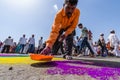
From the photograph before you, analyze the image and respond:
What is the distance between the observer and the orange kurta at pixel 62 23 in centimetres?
635

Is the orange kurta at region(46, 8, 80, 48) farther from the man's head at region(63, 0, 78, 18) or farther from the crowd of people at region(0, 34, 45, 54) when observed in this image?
the crowd of people at region(0, 34, 45, 54)

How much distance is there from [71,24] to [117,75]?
2860 mm

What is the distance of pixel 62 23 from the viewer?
6785 mm

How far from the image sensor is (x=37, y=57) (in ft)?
18.7

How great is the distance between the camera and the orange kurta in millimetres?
6348

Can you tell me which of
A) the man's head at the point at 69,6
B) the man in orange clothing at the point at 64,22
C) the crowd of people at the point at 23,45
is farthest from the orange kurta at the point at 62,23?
the crowd of people at the point at 23,45

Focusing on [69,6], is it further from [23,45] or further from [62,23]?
[23,45]

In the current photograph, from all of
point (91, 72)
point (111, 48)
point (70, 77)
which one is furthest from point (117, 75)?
point (111, 48)

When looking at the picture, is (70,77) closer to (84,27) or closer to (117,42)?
(84,27)

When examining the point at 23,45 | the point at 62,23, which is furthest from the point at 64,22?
the point at 23,45

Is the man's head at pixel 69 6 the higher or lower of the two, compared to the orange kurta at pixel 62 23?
higher

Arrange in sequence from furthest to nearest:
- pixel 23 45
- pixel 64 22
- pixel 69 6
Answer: pixel 23 45
pixel 64 22
pixel 69 6

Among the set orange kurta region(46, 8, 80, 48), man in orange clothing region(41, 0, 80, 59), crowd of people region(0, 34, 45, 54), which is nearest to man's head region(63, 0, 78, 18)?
man in orange clothing region(41, 0, 80, 59)

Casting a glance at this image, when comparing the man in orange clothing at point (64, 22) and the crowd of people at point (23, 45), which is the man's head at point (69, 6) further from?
the crowd of people at point (23, 45)
